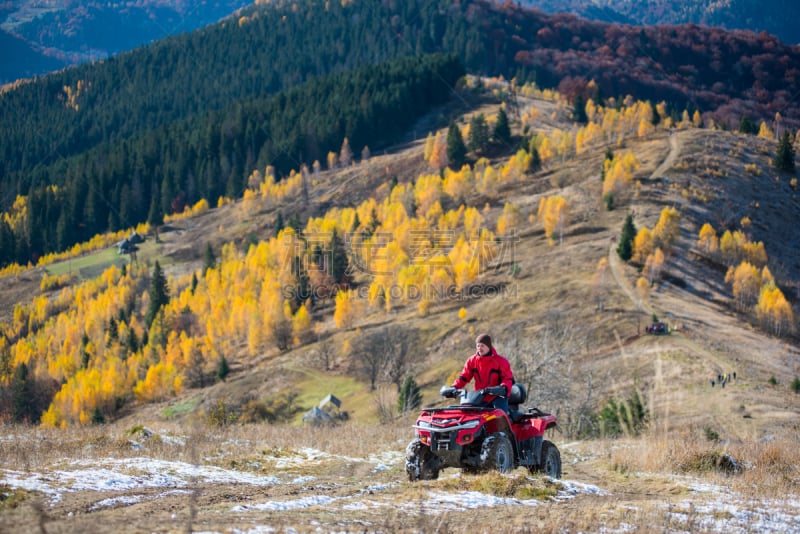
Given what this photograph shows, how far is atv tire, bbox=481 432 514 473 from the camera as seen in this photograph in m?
12.0

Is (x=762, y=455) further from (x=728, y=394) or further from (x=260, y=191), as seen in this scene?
(x=260, y=191)

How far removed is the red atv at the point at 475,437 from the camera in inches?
470

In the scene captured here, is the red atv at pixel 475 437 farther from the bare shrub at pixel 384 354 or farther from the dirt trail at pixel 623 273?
the dirt trail at pixel 623 273

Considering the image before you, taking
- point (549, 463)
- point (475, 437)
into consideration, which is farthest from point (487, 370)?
point (549, 463)

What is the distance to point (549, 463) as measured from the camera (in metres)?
13.5

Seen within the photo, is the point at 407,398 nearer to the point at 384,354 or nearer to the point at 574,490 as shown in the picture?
the point at 384,354

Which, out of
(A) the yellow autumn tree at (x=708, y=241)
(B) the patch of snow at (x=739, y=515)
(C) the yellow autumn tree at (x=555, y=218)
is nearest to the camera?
(B) the patch of snow at (x=739, y=515)

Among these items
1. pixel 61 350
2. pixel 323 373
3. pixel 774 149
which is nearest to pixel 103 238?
pixel 61 350

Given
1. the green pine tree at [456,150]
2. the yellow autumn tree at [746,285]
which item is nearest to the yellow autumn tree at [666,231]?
the yellow autumn tree at [746,285]

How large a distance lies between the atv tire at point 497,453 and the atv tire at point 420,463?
3.09 ft

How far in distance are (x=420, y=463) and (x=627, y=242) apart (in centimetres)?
7952

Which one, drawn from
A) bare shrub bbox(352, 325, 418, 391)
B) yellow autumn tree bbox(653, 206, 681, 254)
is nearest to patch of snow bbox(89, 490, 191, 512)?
bare shrub bbox(352, 325, 418, 391)

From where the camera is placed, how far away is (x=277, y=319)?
101125 mm

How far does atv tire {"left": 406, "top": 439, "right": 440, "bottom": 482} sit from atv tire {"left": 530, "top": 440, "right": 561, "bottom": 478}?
2.16 m
